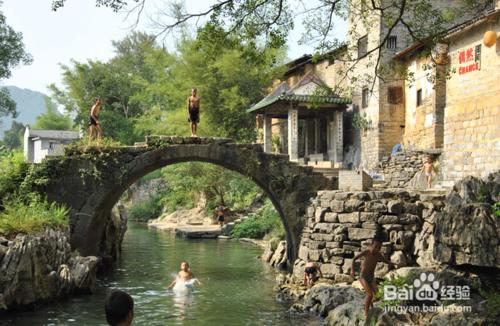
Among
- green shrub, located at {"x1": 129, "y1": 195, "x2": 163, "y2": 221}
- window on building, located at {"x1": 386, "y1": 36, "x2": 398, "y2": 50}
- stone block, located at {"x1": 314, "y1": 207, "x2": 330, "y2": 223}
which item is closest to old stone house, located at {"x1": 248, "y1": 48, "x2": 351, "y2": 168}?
window on building, located at {"x1": 386, "y1": 36, "x2": 398, "y2": 50}

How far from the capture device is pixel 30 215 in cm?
1336

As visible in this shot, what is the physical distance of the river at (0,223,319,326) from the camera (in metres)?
11.6

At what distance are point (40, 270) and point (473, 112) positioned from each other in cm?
1293

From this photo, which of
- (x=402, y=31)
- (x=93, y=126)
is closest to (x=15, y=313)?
(x=93, y=126)

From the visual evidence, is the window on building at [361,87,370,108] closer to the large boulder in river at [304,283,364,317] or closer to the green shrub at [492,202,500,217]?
the large boulder in river at [304,283,364,317]

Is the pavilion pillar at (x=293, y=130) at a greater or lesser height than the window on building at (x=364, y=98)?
lesser

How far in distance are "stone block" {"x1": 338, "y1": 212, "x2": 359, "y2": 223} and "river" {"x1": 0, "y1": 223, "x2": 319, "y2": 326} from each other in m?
2.55

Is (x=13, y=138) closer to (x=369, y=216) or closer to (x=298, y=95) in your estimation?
(x=298, y=95)

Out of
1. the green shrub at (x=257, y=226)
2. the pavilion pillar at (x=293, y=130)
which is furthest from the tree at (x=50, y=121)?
the pavilion pillar at (x=293, y=130)

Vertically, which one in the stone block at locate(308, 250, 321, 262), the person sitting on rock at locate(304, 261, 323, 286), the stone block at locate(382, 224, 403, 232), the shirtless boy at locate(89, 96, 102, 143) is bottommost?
the person sitting on rock at locate(304, 261, 323, 286)

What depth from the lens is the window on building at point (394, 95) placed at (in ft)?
83.6

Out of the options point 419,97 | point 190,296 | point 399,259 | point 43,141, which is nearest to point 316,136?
point 419,97

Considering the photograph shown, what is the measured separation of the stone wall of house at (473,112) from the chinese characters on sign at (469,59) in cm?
5

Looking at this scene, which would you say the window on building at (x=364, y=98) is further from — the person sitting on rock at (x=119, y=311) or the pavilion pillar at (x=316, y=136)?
the person sitting on rock at (x=119, y=311)
